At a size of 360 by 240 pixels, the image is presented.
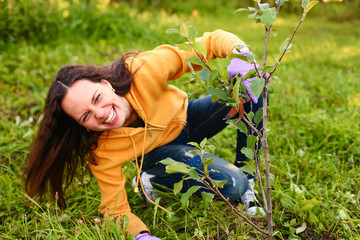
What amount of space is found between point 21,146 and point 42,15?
7.85 feet

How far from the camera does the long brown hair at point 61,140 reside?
1.69 metres

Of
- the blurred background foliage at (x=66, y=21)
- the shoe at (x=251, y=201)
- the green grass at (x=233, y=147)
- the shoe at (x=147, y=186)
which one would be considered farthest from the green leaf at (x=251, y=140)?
the blurred background foliage at (x=66, y=21)

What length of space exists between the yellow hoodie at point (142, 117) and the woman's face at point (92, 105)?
0.52 ft

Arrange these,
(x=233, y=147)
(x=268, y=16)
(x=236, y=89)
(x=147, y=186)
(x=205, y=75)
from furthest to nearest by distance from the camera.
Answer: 1. (x=233, y=147)
2. (x=147, y=186)
3. (x=205, y=75)
4. (x=236, y=89)
5. (x=268, y=16)

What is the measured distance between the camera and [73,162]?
1.93m

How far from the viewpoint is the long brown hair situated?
1.69 m

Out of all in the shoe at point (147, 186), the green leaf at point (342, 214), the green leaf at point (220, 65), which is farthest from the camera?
the shoe at point (147, 186)

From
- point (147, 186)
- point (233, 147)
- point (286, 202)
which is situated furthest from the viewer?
point (233, 147)

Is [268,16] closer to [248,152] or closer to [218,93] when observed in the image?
[218,93]

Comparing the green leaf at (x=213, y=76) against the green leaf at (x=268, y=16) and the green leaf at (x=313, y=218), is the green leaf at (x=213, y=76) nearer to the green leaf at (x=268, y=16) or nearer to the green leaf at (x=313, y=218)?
the green leaf at (x=268, y=16)

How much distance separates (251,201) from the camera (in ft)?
6.09

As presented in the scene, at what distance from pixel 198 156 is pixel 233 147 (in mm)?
646

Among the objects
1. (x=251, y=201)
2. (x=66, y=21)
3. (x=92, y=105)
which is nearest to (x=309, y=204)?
(x=251, y=201)

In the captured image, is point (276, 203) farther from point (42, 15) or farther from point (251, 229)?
point (42, 15)
